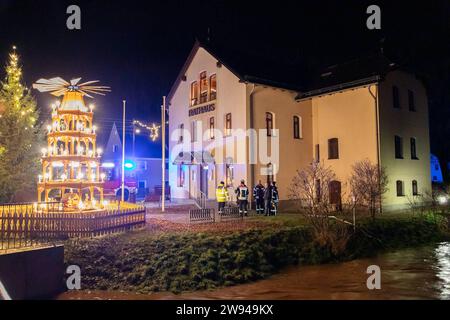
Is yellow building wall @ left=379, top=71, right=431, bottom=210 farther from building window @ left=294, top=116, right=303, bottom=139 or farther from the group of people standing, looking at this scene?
the group of people standing

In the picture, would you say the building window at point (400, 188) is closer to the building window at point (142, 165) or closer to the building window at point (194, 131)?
the building window at point (194, 131)

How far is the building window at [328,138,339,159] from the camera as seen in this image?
25.0 m

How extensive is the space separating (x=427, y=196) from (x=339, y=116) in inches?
295

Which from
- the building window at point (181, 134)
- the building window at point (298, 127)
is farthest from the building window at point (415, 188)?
the building window at point (181, 134)

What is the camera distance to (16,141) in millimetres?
24859

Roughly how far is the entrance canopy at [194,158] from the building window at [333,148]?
7758 mm

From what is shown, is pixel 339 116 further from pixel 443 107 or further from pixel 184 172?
pixel 443 107

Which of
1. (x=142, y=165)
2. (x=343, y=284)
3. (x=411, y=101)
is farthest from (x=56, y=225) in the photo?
(x=142, y=165)

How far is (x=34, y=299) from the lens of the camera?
32.1 ft

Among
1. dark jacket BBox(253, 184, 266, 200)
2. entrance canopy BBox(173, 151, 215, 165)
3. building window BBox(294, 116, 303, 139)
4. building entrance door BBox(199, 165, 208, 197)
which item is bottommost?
dark jacket BBox(253, 184, 266, 200)

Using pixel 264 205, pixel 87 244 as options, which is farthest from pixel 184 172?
pixel 87 244

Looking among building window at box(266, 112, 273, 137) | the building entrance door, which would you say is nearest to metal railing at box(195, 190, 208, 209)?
the building entrance door

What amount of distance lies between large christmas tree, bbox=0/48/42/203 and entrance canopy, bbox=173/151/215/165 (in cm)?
950

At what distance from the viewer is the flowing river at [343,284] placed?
1005 cm
